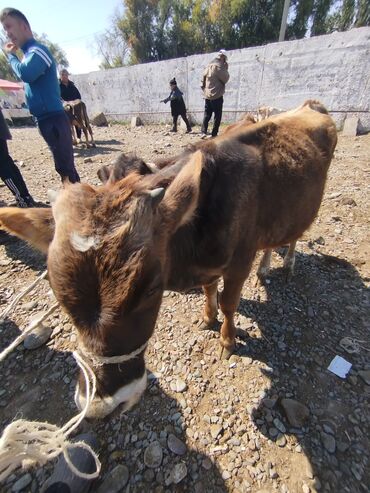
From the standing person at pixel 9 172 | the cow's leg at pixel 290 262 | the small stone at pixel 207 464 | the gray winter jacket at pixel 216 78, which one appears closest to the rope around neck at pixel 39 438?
the small stone at pixel 207 464

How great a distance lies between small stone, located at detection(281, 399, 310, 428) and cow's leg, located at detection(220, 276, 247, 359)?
70 cm

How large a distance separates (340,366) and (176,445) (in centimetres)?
182

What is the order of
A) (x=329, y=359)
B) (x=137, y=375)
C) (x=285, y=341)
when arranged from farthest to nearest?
(x=285, y=341), (x=329, y=359), (x=137, y=375)

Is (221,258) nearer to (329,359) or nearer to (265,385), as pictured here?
(265,385)

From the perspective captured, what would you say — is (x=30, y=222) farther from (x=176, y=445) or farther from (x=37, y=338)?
(x=176, y=445)

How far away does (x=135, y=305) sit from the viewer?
1.40 m

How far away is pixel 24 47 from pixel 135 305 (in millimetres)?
4616

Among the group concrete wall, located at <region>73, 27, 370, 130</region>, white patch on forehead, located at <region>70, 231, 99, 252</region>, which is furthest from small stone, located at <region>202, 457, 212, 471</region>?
concrete wall, located at <region>73, 27, 370, 130</region>

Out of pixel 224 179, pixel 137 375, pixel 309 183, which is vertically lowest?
pixel 137 375

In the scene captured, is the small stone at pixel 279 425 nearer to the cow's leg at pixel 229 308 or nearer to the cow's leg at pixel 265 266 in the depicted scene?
the cow's leg at pixel 229 308

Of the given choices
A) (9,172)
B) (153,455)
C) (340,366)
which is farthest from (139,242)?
(9,172)

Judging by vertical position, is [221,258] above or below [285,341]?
above

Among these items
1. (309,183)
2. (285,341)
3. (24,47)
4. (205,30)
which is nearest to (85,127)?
(24,47)

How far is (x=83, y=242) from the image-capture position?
52.4 inches
